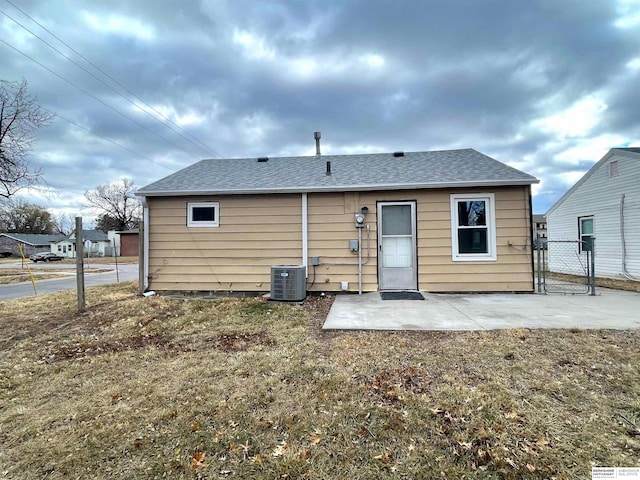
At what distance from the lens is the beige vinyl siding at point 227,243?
24.4 ft

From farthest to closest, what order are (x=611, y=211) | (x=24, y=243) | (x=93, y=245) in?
1. (x=24, y=243)
2. (x=93, y=245)
3. (x=611, y=211)

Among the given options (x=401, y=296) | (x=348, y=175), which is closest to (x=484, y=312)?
(x=401, y=296)

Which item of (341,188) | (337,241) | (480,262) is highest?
(341,188)

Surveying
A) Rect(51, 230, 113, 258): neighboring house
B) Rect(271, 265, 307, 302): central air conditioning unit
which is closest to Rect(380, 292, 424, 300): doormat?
Rect(271, 265, 307, 302): central air conditioning unit

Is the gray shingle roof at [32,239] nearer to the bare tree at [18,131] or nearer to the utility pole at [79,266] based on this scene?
the bare tree at [18,131]

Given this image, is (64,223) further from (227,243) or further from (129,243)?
(227,243)

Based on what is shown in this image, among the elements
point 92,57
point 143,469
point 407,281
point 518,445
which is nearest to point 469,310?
point 407,281

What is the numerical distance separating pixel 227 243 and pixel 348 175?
340 cm

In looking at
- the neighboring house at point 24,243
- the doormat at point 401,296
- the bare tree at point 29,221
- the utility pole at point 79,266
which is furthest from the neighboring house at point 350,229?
the bare tree at point 29,221

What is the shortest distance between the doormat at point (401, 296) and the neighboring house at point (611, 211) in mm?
5749

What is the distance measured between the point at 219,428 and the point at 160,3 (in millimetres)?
9809

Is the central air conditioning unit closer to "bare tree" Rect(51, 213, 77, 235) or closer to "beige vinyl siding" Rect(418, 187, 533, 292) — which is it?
"beige vinyl siding" Rect(418, 187, 533, 292)

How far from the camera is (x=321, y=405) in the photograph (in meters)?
2.48

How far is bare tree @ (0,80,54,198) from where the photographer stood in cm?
1611
